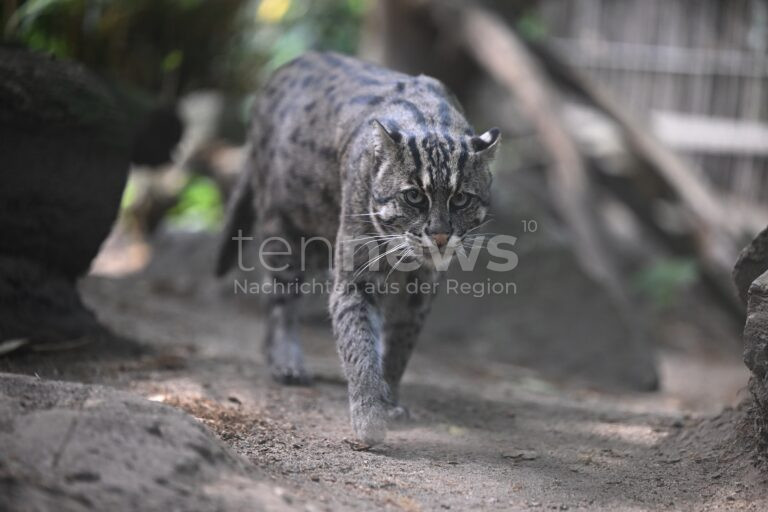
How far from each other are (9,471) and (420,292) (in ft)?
9.71

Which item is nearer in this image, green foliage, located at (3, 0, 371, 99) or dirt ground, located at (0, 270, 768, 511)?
dirt ground, located at (0, 270, 768, 511)

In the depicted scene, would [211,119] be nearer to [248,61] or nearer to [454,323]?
[248,61]

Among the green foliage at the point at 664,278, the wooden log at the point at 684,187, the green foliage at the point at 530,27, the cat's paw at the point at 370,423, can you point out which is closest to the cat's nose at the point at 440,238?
the cat's paw at the point at 370,423

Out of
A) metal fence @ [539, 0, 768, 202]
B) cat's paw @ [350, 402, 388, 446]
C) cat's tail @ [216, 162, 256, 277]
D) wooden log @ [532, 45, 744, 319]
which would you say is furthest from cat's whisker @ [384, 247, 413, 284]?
metal fence @ [539, 0, 768, 202]

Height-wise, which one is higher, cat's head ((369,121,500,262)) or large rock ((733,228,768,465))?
cat's head ((369,121,500,262))

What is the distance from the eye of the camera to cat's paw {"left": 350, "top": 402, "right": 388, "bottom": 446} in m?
4.58

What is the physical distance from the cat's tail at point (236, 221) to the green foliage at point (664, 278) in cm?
587

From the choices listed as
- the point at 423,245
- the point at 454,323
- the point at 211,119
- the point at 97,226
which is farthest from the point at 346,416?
the point at 211,119

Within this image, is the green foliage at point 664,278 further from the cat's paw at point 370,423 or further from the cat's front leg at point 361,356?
the cat's paw at point 370,423

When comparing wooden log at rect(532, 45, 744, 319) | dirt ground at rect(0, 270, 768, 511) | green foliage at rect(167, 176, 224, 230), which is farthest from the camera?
green foliage at rect(167, 176, 224, 230)

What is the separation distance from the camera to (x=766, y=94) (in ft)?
41.8

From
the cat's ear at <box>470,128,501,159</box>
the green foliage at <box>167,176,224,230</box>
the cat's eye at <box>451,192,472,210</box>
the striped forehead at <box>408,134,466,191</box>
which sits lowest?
the green foliage at <box>167,176,224,230</box>

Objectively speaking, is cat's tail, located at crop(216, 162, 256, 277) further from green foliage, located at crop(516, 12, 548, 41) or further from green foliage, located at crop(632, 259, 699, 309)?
green foliage, located at crop(632, 259, 699, 309)

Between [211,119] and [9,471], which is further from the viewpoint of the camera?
[211,119]
